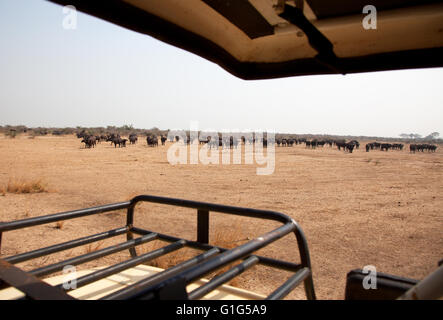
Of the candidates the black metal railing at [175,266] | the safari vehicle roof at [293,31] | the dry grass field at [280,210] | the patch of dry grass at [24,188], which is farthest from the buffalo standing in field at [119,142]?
the safari vehicle roof at [293,31]

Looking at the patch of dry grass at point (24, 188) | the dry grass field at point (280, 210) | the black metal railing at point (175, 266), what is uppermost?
the black metal railing at point (175, 266)

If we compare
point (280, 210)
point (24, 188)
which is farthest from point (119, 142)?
point (280, 210)

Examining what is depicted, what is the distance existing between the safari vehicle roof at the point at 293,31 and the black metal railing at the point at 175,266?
982 millimetres

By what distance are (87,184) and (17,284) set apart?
12736 mm

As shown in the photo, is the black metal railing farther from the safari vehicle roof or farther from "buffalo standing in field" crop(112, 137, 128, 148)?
"buffalo standing in field" crop(112, 137, 128, 148)

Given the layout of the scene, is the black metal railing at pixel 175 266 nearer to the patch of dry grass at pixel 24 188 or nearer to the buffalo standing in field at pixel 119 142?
the patch of dry grass at pixel 24 188

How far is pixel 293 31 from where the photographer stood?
5.92ft

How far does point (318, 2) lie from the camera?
57.8 inches

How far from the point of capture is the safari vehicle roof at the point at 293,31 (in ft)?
4.62

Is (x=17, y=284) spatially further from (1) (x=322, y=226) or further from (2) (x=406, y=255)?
(1) (x=322, y=226)

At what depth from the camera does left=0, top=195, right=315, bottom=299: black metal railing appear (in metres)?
1.13

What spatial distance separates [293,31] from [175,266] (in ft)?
5.00

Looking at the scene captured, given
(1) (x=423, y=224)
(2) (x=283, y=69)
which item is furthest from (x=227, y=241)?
(1) (x=423, y=224)

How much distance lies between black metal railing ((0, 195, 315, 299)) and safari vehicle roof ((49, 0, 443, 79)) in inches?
38.7
